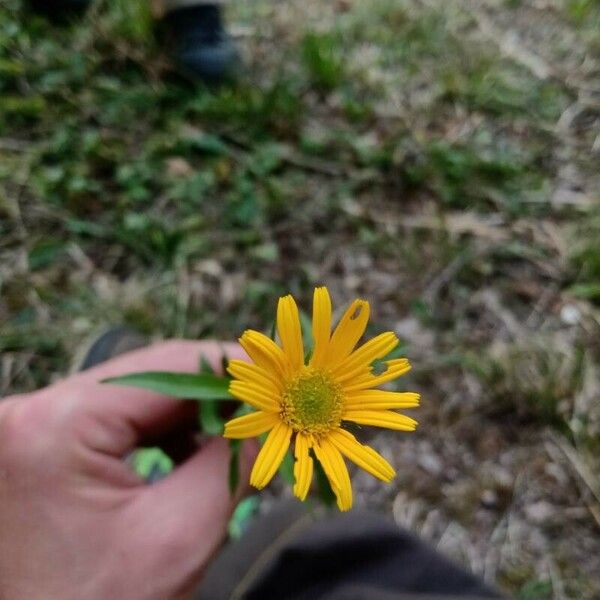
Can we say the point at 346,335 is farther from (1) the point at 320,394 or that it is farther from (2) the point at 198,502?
(2) the point at 198,502

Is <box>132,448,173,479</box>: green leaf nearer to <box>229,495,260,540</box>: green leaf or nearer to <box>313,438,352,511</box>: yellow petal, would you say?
<box>229,495,260,540</box>: green leaf

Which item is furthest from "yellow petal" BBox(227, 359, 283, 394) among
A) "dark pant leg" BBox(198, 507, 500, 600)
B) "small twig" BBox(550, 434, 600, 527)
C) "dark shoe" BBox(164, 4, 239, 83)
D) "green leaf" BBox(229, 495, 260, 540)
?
"dark shoe" BBox(164, 4, 239, 83)

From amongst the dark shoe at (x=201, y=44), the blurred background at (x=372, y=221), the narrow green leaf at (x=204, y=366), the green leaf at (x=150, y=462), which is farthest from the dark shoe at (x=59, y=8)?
the narrow green leaf at (x=204, y=366)

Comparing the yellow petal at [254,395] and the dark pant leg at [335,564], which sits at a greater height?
the yellow petal at [254,395]

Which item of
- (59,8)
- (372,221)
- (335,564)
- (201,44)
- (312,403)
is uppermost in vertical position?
(59,8)

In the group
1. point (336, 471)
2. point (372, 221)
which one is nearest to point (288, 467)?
point (336, 471)

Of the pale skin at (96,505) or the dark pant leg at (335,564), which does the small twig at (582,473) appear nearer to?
the dark pant leg at (335,564)
